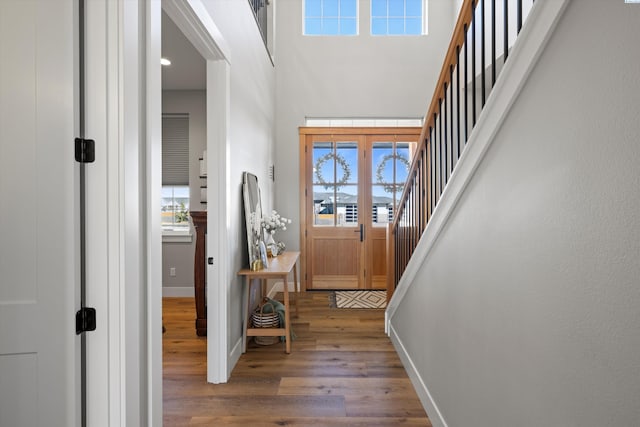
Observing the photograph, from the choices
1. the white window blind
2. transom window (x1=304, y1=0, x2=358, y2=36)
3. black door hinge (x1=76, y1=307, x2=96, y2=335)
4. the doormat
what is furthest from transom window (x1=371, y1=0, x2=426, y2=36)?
black door hinge (x1=76, y1=307, x2=96, y2=335)

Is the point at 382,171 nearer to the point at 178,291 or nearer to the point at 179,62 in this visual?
the point at 179,62

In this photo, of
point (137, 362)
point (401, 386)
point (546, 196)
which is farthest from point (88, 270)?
point (401, 386)

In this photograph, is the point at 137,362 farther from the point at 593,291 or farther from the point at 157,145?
the point at 593,291

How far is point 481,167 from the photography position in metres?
1.46

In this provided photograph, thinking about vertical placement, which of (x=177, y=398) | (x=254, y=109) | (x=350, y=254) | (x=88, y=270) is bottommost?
(x=177, y=398)

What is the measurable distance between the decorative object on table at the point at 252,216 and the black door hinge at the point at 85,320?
1816mm

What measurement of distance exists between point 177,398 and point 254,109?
8.79 feet

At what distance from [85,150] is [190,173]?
3844 millimetres

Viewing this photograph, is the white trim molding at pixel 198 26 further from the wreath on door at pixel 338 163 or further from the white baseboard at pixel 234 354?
the wreath on door at pixel 338 163

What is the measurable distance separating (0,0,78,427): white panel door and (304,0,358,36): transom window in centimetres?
473

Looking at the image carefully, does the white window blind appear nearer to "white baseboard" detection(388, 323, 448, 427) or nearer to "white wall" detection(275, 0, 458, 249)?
"white wall" detection(275, 0, 458, 249)

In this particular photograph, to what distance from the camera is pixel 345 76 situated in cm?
532

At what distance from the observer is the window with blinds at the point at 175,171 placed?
4941mm

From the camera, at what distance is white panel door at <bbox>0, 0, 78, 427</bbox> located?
3.70 feet
